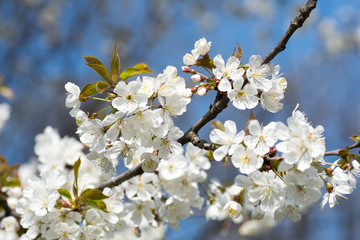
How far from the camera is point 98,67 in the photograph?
1.48 metres

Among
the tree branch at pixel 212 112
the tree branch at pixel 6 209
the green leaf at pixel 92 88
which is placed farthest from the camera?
the tree branch at pixel 6 209

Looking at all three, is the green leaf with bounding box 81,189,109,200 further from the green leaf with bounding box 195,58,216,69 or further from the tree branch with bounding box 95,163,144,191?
the green leaf with bounding box 195,58,216,69

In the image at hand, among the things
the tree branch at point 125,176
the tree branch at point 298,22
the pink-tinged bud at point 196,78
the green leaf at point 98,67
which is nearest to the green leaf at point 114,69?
the green leaf at point 98,67

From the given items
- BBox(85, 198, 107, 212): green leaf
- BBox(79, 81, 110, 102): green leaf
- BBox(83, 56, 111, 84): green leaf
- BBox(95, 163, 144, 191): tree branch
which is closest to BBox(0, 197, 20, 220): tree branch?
BBox(95, 163, 144, 191): tree branch

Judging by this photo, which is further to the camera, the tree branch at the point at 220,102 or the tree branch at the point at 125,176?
the tree branch at the point at 125,176

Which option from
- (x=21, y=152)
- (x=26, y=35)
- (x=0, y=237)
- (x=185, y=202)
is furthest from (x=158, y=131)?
(x=26, y=35)

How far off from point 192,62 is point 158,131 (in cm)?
39

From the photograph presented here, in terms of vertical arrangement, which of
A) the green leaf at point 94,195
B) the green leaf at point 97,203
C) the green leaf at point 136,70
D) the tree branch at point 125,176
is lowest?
the green leaf at point 97,203

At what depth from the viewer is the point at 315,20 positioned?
9789 millimetres

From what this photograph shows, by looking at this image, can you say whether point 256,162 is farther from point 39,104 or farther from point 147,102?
point 39,104

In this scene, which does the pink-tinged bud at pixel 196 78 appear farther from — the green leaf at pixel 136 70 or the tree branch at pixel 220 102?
the green leaf at pixel 136 70

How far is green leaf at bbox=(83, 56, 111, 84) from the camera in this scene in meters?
1.48

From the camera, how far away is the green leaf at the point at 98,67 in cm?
148

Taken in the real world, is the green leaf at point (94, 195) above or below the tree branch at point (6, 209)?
below
